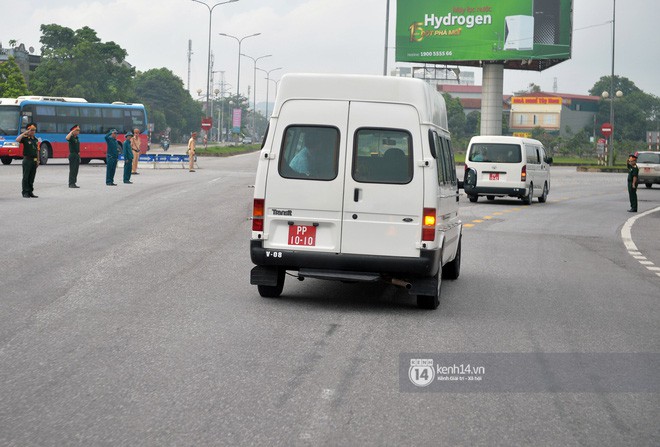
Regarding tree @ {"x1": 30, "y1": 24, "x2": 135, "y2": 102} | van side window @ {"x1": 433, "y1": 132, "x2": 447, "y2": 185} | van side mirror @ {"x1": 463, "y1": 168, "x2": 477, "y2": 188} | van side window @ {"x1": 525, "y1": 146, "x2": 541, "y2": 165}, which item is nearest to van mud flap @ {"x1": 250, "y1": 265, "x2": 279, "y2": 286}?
van side window @ {"x1": 433, "y1": 132, "x2": 447, "y2": 185}

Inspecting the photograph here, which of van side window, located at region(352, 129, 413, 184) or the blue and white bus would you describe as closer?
van side window, located at region(352, 129, 413, 184)

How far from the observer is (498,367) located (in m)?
7.65

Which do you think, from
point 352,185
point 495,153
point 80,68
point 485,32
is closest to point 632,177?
point 495,153

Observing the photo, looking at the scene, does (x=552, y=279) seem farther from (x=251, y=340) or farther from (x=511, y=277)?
(x=251, y=340)

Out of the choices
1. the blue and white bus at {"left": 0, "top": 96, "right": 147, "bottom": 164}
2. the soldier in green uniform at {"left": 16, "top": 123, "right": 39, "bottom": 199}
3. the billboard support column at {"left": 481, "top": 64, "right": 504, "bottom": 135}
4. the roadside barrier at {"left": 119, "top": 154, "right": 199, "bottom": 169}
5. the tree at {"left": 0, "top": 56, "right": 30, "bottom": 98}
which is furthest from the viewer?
the tree at {"left": 0, "top": 56, "right": 30, "bottom": 98}

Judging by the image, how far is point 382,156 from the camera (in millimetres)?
10375

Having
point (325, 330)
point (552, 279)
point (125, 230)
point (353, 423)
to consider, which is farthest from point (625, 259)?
point (353, 423)

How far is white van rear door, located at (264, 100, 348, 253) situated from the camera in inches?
410

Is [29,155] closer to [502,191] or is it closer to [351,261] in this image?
[502,191]

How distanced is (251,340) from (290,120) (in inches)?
112

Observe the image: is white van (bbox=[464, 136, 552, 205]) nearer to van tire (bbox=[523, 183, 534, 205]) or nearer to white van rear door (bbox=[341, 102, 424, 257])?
van tire (bbox=[523, 183, 534, 205])

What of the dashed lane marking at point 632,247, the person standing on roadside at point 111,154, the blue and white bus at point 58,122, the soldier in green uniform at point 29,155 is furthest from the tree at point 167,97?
the dashed lane marking at point 632,247

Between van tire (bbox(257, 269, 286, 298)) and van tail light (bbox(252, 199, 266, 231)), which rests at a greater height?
van tail light (bbox(252, 199, 266, 231))

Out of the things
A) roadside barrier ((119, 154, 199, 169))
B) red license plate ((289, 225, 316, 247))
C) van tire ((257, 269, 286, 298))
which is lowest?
van tire ((257, 269, 286, 298))
